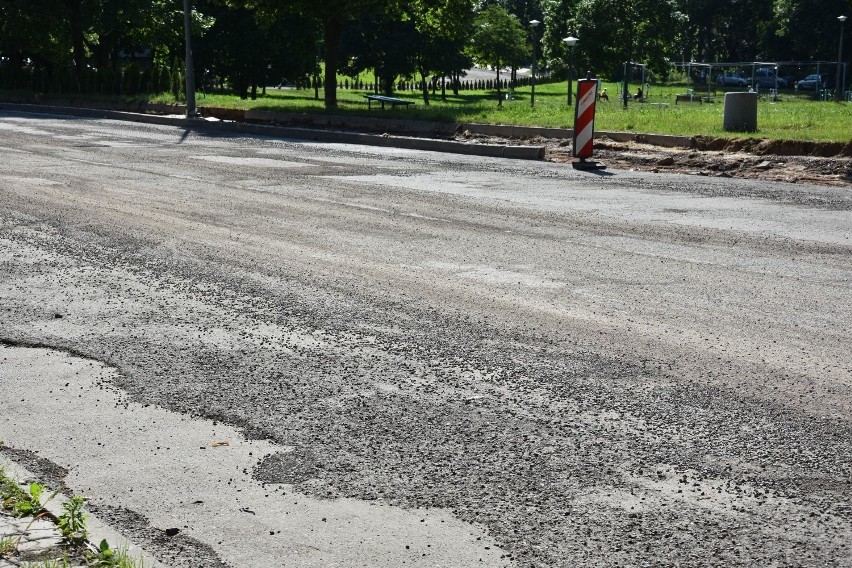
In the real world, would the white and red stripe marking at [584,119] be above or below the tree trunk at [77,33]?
below

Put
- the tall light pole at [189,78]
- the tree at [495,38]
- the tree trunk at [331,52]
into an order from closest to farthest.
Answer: the tall light pole at [189,78], the tree trunk at [331,52], the tree at [495,38]

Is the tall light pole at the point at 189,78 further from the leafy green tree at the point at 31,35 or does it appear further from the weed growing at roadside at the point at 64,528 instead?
the weed growing at roadside at the point at 64,528

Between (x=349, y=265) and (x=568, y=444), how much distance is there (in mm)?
4763

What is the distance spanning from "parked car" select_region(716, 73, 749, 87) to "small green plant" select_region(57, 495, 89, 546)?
51.7 meters

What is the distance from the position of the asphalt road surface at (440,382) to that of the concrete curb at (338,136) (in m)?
8.84

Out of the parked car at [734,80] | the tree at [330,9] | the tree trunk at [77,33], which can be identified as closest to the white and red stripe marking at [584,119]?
the tree at [330,9]

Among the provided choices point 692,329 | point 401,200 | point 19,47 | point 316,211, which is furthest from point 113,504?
point 19,47

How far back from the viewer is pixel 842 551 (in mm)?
4000

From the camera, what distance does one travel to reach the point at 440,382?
614 cm

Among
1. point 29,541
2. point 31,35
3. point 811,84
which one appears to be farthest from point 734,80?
point 29,541

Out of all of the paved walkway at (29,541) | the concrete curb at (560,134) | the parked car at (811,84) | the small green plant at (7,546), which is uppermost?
the parked car at (811,84)

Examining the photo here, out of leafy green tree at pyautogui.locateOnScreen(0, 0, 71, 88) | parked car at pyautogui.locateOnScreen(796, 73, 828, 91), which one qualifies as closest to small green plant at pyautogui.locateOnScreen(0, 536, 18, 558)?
leafy green tree at pyautogui.locateOnScreen(0, 0, 71, 88)

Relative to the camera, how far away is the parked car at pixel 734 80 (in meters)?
53.2

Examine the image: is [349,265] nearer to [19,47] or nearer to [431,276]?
[431,276]
